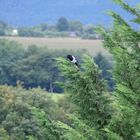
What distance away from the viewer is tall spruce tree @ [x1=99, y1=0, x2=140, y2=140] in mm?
7672

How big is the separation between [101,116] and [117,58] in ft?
4.67

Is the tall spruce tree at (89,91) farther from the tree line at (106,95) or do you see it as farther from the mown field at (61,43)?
the mown field at (61,43)

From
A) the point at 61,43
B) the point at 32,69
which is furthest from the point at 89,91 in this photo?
the point at 61,43

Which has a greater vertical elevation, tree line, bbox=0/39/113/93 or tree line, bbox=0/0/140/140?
tree line, bbox=0/0/140/140

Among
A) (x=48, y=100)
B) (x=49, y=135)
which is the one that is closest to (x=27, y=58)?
(x=48, y=100)

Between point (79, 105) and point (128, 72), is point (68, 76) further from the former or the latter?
point (128, 72)

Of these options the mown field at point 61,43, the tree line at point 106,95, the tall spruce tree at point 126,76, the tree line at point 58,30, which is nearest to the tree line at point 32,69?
the mown field at point 61,43

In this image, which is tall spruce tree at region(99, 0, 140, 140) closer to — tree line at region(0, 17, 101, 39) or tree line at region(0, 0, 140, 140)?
tree line at region(0, 0, 140, 140)

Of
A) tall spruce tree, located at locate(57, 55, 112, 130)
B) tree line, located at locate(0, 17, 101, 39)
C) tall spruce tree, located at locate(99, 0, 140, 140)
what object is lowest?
tree line, located at locate(0, 17, 101, 39)

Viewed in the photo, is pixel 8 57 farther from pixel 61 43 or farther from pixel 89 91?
pixel 89 91

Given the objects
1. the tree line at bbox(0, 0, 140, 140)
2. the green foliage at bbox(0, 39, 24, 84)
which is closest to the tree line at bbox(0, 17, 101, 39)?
the green foliage at bbox(0, 39, 24, 84)

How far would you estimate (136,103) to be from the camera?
7.75 metres

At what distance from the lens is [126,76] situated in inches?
338

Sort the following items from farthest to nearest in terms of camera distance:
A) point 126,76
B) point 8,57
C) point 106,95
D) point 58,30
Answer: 1. point 58,30
2. point 8,57
3. point 106,95
4. point 126,76
